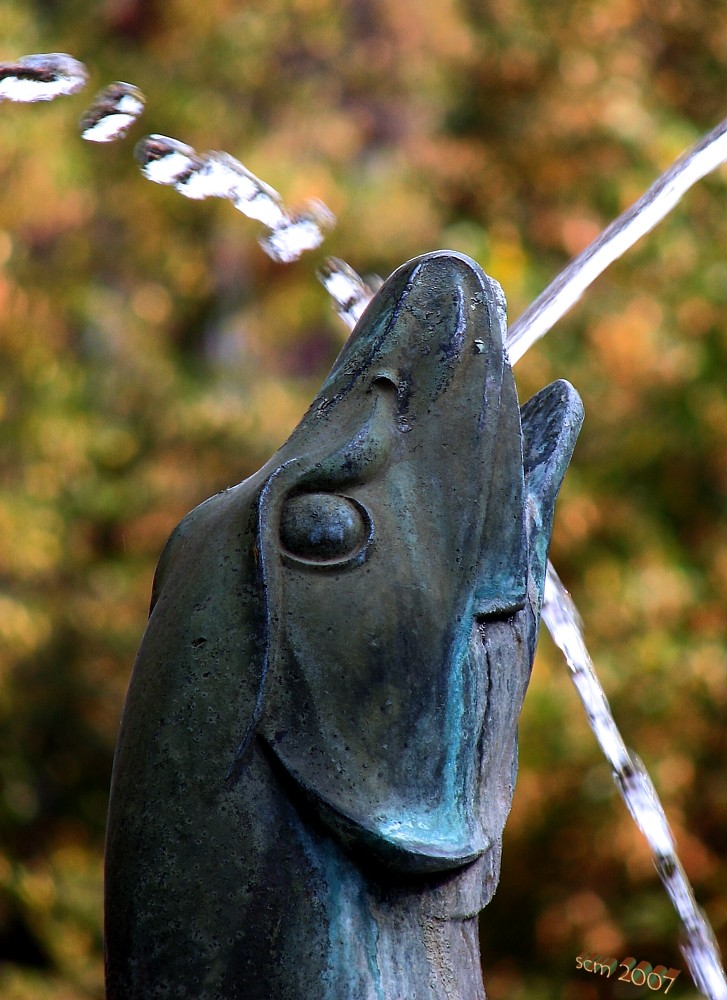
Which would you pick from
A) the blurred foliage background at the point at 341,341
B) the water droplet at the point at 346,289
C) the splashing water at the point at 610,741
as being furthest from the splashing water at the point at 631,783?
the blurred foliage background at the point at 341,341

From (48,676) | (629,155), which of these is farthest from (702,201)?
(48,676)

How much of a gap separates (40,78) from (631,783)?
4.78 ft

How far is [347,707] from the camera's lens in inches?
53.9

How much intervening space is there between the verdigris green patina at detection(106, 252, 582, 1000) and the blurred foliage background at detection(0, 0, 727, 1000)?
377cm

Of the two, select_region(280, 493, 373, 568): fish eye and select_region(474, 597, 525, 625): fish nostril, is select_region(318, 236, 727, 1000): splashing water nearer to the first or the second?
select_region(474, 597, 525, 625): fish nostril

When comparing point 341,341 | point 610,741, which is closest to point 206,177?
point 610,741

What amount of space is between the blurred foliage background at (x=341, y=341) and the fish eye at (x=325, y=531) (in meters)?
3.84

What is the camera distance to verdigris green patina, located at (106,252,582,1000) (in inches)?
53.3

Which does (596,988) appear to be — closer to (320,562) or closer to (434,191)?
(434,191)

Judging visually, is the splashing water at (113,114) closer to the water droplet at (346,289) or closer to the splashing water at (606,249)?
the water droplet at (346,289)

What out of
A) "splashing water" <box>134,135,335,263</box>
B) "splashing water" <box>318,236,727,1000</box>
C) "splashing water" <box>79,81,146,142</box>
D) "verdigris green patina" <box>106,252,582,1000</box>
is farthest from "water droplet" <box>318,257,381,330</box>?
"verdigris green patina" <box>106,252,582,1000</box>

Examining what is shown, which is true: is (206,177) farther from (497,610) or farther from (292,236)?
(497,610)

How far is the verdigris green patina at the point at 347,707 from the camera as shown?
1.35 meters

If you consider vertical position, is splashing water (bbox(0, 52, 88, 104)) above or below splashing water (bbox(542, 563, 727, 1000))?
above
